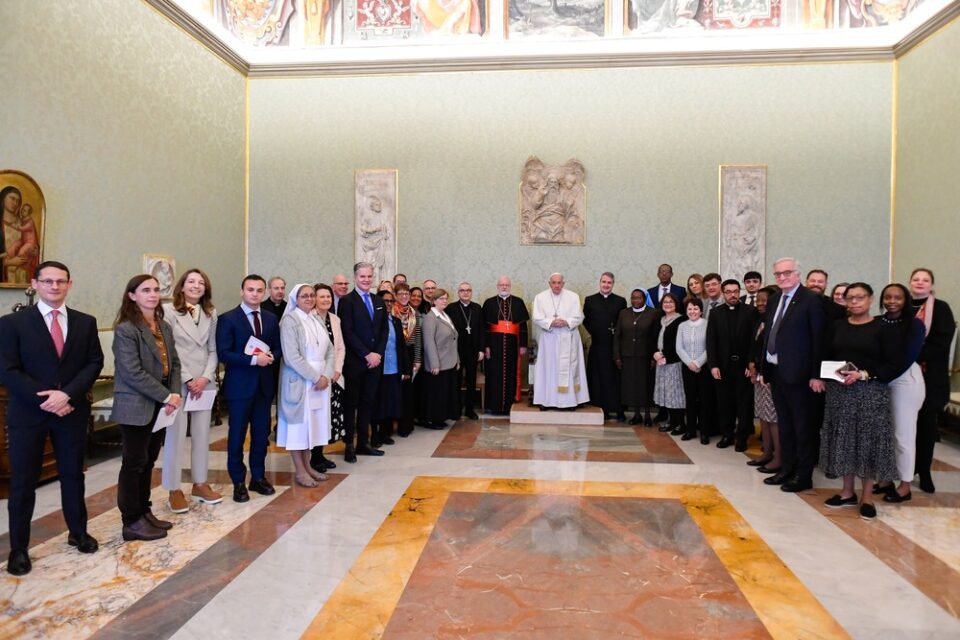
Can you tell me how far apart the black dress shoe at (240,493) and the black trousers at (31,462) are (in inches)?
45.2

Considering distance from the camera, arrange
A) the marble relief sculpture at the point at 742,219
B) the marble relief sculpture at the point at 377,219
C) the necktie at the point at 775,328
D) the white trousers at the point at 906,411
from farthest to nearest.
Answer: the marble relief sculpture at the point at 377,219
the marble relief sculpture at the point at 742,219
the necktie at the point at 775,328
the white trousers at the point at 906,411

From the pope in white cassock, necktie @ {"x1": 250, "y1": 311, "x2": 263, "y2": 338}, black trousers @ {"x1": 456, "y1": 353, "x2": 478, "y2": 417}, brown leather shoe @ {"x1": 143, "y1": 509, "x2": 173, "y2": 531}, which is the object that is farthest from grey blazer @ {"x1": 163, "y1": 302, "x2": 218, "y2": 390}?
the pope in white cassock

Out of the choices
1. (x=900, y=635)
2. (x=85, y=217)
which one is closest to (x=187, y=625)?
(x=900, y=635)

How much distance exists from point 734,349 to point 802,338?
1488mm

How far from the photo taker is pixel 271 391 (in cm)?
469

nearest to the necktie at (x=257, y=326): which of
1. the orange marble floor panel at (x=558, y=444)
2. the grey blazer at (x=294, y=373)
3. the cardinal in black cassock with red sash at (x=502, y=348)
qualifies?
the grey blazer at (x=294, y=373)

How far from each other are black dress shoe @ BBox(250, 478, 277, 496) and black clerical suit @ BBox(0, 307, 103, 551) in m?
1.39

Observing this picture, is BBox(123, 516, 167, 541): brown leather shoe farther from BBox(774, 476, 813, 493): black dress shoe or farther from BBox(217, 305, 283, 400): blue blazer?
BBox(774, 476, 813, 493): black dress shoe

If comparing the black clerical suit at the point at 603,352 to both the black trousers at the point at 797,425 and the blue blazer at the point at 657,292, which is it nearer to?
the blue blazer at the point at 657,292

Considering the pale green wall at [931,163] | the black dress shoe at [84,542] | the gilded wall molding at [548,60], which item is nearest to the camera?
the black dress shoe at [84,542]

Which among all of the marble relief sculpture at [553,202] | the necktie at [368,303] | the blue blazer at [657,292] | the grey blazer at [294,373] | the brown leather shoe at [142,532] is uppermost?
the marble relief sculpture at [553,202]

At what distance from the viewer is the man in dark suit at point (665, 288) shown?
850cm

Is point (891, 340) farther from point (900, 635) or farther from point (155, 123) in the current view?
point (155, 123)

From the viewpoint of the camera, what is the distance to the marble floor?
2.78 metres
